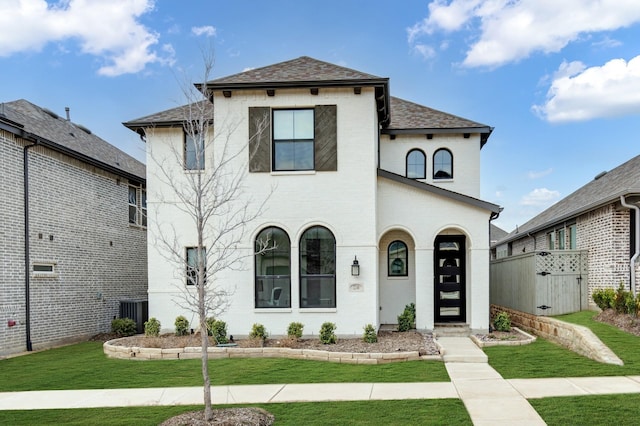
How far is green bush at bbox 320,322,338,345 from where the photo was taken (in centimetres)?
1241

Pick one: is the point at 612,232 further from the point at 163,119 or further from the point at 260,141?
the point at 163,119

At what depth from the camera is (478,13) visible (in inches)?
605

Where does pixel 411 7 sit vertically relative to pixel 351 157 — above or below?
above

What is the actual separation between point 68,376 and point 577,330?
421 inches

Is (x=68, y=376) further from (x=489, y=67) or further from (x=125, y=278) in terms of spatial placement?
(x=489, y=67)

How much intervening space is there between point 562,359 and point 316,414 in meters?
5.97

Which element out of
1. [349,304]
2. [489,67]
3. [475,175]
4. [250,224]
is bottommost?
[349,304]

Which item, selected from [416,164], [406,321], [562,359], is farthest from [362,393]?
[416,164]

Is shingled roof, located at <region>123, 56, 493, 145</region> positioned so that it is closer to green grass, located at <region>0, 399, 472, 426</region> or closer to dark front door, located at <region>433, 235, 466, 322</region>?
dark front door, located at <region>433, 235, 466, 322</region>

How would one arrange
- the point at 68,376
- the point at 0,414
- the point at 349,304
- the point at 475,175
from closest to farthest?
1. the point at 0,414
2. the point at 68,376
3. the point at 349,304
4. the point at 475,175

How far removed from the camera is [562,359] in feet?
35.2

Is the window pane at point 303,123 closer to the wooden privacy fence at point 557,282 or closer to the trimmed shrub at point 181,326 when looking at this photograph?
the trimmed shrub at point 181,326

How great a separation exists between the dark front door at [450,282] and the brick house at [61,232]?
8.55 meters

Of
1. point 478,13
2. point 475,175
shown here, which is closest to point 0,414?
point 475,175
